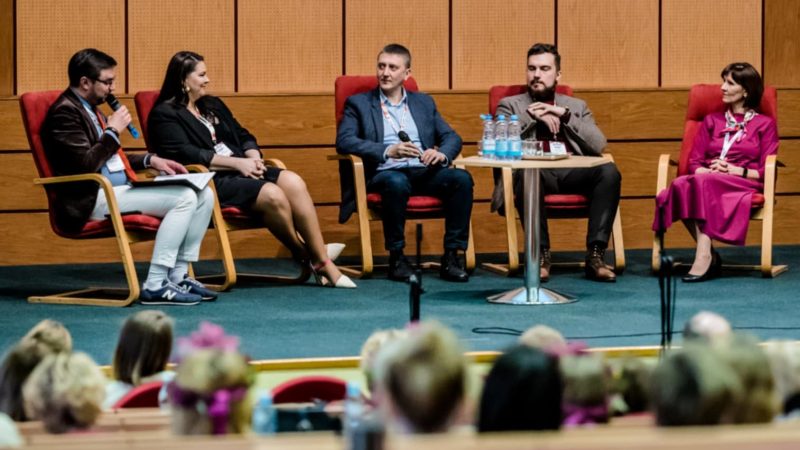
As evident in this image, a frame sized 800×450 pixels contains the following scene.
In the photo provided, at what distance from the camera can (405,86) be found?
6770 mm

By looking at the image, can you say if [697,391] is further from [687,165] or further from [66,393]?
[687,165]

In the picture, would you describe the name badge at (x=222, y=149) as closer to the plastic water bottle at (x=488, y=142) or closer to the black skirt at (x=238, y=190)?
the black skirt at (x=238, y=190)

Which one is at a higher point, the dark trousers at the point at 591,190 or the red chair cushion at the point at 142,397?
the dark trousers at the point at 591,190

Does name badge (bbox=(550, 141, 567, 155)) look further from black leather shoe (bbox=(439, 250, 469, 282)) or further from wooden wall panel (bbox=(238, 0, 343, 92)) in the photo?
wooden wall panel (bbox=(238, 0, 343, 92))

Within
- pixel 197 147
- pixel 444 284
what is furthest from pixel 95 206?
pixel 444 284

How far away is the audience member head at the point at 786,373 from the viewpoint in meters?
A: 1.92

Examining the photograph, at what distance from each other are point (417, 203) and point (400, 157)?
0.23m

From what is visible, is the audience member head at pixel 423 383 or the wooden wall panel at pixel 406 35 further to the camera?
the wooden wall panel at pixel 406 35

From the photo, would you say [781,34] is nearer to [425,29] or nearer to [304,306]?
[425,29]

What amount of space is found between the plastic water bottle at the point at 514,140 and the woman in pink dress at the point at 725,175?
79 centimetres

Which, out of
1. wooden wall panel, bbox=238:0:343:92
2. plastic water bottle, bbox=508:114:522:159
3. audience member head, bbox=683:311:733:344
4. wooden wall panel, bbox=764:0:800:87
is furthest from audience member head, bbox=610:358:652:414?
wooden wall panel, bbox=764:0:800:87

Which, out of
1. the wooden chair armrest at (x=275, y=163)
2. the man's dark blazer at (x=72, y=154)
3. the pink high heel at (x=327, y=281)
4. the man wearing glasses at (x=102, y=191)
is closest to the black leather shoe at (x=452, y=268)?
the pink high heel at (x=327, y=281)

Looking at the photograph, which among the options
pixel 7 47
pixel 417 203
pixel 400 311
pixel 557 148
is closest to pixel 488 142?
pixel 557 148

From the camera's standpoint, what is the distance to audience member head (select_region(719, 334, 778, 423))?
156 cm
